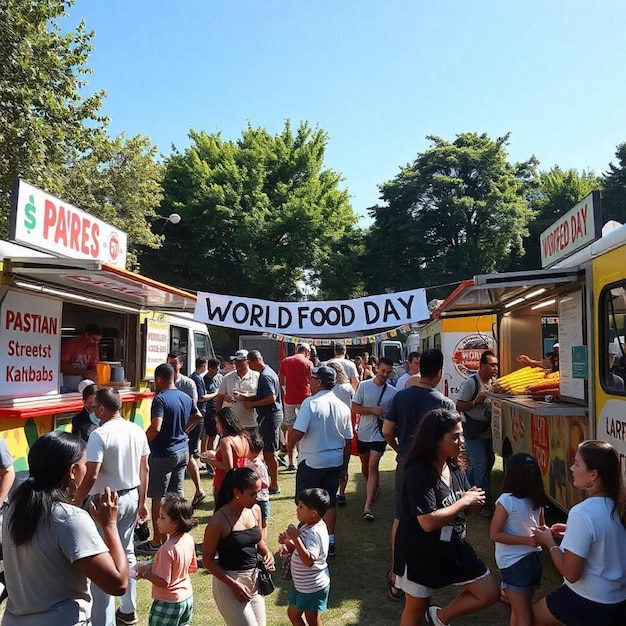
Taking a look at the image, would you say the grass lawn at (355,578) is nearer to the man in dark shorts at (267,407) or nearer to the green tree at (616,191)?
the man in dark shorts at (267,407)

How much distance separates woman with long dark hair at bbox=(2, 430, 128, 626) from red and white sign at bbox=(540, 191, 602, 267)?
4273 millimetres

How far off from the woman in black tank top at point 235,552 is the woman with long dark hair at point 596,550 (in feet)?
5.13

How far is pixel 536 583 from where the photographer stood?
3.44 m

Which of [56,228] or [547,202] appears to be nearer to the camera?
[56,228]

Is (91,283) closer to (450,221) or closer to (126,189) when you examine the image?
(126,189)

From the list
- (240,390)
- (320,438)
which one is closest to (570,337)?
(320,438)

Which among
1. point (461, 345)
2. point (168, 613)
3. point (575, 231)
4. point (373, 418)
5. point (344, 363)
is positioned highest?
point (575, 231)

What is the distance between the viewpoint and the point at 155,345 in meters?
9.02

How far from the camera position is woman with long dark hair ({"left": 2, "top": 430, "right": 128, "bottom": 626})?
2135mm

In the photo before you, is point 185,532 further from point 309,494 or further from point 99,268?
point 99,268

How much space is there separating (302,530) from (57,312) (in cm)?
394

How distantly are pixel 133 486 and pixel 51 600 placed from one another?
2.03m

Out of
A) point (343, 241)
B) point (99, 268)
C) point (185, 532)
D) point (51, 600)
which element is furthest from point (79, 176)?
point (343, 241)

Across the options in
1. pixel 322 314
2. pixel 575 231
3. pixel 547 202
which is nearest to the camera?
pixel 575 231
